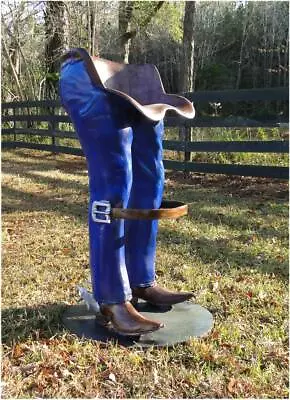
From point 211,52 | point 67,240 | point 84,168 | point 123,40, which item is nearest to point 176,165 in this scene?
point 84,168

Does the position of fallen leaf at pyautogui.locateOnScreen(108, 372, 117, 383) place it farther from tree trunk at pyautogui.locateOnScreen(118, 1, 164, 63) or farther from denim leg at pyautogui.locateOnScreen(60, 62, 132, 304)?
tree trunk at pyautogui.locateOnScreen(118, 1, 164, 63)

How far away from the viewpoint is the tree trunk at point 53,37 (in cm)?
1339

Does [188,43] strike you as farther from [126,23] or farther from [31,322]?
[31,322]

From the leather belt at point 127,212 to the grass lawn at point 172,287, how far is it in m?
0.63

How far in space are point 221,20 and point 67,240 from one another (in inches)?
981

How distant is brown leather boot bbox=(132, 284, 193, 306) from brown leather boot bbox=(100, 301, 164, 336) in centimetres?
32

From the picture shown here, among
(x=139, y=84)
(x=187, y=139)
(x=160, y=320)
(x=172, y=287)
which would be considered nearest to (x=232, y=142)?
(x=187, y=139)

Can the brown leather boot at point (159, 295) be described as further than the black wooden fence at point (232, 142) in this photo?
No

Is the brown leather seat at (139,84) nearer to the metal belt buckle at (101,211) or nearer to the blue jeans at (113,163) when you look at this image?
the blue jeans at (113,163)

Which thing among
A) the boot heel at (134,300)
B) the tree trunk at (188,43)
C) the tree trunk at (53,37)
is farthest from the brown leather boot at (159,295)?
the tree trunk at (53,37)

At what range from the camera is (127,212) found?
250 centimetres

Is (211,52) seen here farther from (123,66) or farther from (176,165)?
(123,66)

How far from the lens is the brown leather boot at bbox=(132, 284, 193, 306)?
2896 mm

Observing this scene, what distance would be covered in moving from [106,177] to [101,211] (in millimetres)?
168
